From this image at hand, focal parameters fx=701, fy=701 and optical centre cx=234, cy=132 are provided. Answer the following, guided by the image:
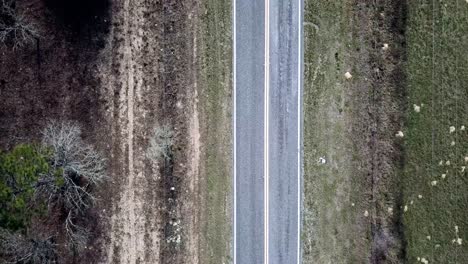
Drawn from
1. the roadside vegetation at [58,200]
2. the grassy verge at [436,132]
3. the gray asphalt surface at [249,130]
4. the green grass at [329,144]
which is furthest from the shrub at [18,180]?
the grassy verge at [436,132]

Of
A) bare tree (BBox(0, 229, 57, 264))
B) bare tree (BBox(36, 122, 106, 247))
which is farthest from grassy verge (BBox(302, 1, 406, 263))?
bare tree (BBox(0, 229, 57, 264))

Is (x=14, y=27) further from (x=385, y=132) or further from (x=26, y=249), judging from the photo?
(x=385, y=132)

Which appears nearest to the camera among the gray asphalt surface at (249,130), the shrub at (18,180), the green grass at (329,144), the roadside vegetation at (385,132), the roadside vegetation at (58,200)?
the shrub at (18,180)

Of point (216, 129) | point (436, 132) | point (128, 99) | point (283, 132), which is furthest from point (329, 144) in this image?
point (128, 99)

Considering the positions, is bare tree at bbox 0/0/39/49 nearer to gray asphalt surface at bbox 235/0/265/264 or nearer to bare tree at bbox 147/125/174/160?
bare tree at bbox 147/125/174/160

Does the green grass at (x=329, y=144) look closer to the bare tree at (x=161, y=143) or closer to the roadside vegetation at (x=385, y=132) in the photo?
the roadside vegetation at (x=385, y=132)

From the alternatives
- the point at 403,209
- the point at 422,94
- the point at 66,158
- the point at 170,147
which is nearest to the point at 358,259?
the point at 403,209
